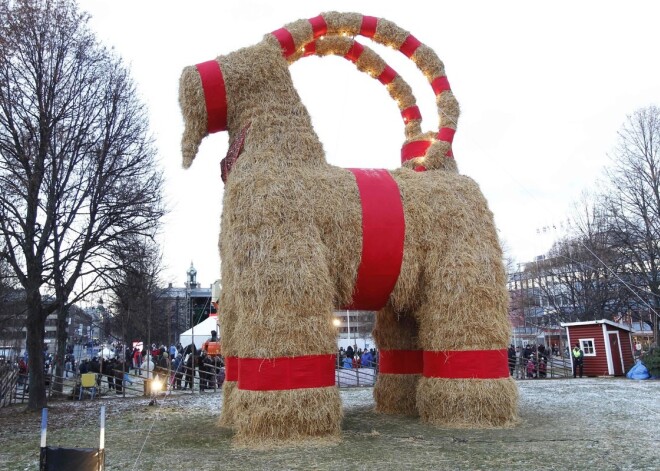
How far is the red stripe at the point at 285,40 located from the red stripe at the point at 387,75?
1919 millimetres

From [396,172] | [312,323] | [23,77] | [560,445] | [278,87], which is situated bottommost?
[560,445]

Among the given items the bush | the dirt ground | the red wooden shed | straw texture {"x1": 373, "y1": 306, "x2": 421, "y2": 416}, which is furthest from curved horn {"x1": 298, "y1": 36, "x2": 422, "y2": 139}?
the red wooden shed

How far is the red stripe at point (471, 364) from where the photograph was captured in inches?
257

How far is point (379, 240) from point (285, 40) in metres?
2.78

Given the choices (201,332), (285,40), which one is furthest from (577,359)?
(201,332)

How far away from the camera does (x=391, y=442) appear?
5.94m

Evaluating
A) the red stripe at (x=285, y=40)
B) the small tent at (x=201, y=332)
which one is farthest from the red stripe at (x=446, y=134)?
the small tent at (x=201, y=332)

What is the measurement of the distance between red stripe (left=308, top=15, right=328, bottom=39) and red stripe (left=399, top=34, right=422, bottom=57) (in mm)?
1221

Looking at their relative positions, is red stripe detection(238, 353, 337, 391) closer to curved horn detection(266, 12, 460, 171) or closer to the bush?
curved horn detection(266, 12, 460, 171)

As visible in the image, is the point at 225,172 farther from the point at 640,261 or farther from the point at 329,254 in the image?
the point at 640,261

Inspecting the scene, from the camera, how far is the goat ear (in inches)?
256

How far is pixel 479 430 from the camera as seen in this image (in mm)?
6332

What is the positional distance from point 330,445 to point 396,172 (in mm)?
3501

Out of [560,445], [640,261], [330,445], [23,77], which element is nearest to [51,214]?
[23,77]
